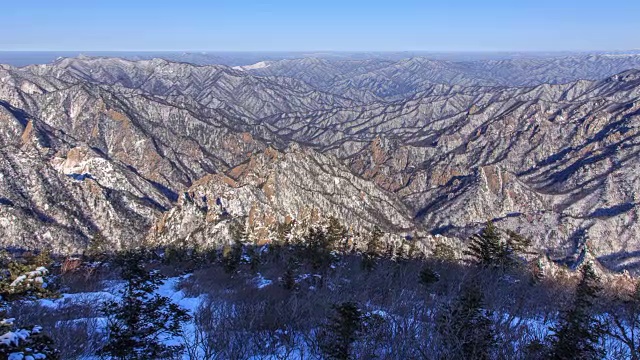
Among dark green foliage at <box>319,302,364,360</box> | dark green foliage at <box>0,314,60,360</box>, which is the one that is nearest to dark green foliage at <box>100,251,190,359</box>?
dark green foliage at <box>319,302,364,360</box>

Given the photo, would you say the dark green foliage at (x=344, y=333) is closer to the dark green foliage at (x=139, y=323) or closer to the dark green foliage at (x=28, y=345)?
the dark green foliage at (x=139, y=323)

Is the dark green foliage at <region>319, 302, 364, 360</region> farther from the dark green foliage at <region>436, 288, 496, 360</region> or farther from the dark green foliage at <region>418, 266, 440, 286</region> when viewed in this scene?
the dark green foliage at <region>418, 266, 440, 286</region>

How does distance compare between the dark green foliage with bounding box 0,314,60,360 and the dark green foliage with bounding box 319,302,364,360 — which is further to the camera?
the dark green foliage with bounding box 319,302,364,360

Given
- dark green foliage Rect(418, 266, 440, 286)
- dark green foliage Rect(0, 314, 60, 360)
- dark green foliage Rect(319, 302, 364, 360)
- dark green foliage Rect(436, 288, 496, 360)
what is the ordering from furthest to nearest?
dark green foliage Rect(418, 266, 440, 286) < dark green foliage Rect(319, 302, 364, 360) < dark green foliage Rect(436, 288, 496, 360) < dark green foliage Rect(0, 314, 60, 360)

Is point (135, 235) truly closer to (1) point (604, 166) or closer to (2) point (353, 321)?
(2) point (353, 321)

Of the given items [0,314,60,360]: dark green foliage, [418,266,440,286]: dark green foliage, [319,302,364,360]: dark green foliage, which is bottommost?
[418,266,440,286]: dark green foliage

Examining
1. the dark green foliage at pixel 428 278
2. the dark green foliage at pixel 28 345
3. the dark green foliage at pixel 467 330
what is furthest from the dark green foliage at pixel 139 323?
the dark green foliage at pixel 428 278
